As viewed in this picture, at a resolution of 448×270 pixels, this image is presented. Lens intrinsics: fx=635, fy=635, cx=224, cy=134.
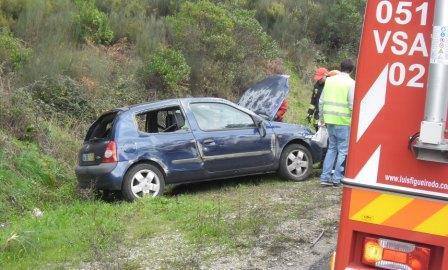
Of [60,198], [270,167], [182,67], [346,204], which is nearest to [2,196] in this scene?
[60,198]

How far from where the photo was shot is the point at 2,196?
927cm

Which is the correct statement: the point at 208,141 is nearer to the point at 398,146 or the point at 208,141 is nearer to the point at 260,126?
the point at 260,126

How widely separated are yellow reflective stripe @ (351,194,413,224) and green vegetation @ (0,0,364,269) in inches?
109

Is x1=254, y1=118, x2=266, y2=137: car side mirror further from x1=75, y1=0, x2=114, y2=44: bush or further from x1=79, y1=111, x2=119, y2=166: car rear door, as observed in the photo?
x1=75, y1=0, x2=114, y2=44: bush

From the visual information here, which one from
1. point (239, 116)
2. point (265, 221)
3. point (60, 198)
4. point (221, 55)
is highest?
point (221, 55)

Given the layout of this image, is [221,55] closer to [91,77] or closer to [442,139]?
[91,77]

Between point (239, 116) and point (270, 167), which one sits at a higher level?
point (239, 116)

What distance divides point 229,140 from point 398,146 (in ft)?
22.9

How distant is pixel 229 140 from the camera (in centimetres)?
1005

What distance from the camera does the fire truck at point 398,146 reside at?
295 centimetres

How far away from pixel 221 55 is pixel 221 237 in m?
9.78

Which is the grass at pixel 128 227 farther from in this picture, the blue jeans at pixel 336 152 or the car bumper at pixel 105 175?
the blue jeans at pixel 336 152

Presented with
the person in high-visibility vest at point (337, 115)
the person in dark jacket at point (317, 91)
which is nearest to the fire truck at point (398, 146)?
the person in high-visibility vest at point (337, 115)

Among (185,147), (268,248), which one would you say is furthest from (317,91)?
(268,248)
